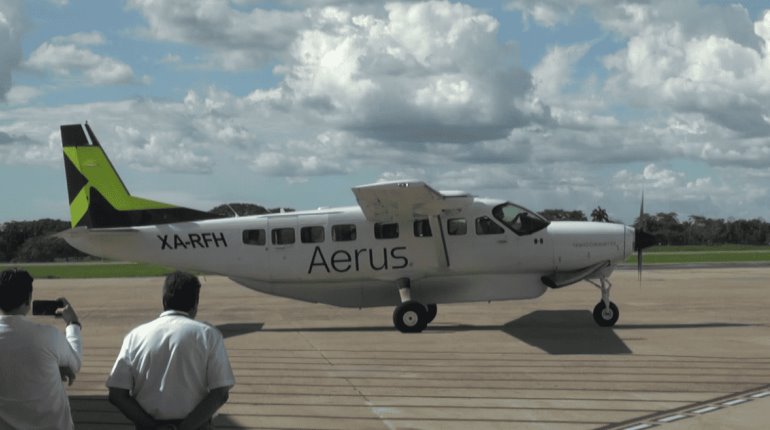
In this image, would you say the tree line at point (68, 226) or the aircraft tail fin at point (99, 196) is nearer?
the aircraft tail fin at point (99, 196)

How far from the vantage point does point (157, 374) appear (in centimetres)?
387

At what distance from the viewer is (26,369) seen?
154 inches

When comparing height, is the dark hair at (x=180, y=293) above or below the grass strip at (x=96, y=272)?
above

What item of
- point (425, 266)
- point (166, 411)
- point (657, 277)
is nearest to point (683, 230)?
point (657, 277)

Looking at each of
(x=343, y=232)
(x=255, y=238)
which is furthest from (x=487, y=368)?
(x=255, y=238)

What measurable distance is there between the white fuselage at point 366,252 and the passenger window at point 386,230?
0.02 meters

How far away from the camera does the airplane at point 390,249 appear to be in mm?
15719

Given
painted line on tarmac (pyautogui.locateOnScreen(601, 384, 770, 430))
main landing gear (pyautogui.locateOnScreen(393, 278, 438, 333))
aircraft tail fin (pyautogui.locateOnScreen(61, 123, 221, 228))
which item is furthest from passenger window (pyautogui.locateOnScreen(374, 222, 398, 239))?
painted line on tarmac (pyautogui.locateOnScreen(601, 384, 770, 430))

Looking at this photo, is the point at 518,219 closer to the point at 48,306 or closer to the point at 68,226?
the point at 48,306

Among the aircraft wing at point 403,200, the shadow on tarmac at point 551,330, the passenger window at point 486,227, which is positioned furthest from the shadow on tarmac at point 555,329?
the aircraft wing at point 403,200

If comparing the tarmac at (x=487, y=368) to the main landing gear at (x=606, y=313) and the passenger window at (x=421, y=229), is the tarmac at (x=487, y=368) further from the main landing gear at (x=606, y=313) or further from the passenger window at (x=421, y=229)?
the passenger window at (x=421, y=229)

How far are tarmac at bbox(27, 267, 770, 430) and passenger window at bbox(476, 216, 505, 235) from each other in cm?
196

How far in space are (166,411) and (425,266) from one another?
12093 millimetres

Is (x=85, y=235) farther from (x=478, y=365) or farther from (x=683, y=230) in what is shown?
(x=683, y=230)
